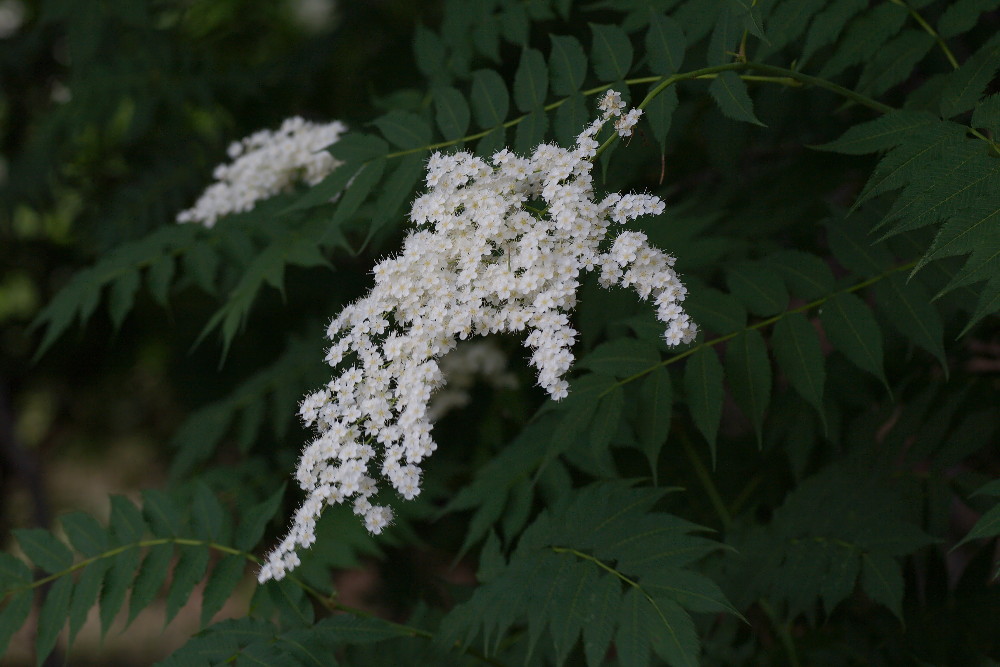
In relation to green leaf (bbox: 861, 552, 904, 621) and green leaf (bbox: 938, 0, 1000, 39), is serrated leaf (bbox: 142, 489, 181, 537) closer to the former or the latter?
green leaf (bbox: 861, 552, 904, 621)

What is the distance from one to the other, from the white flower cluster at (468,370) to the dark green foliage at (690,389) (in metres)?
0.09

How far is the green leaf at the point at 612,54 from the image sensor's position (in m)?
2.08

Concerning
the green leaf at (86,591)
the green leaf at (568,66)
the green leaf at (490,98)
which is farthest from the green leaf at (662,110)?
the green leaf at (86,591)

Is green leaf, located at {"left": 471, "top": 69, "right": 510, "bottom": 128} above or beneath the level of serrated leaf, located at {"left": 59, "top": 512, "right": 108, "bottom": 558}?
above

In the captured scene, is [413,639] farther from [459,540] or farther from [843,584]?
[459,540]

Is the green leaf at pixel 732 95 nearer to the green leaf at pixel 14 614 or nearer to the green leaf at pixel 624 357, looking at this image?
the green leaf at pixel 624 357

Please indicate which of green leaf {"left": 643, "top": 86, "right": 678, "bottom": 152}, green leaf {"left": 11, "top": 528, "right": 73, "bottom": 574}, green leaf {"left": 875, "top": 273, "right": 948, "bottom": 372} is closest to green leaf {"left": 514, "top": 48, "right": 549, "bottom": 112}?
green leaf {"left": 643, "top": 86, "right": 678, "bottom": 152}

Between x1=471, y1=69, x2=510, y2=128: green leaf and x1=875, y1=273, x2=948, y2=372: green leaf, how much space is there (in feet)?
3.67

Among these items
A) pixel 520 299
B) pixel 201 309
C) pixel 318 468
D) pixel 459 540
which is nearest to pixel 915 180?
pixel 520 299

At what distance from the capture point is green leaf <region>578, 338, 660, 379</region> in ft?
6.81

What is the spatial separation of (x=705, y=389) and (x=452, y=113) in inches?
38.7

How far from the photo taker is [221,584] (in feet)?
7.27

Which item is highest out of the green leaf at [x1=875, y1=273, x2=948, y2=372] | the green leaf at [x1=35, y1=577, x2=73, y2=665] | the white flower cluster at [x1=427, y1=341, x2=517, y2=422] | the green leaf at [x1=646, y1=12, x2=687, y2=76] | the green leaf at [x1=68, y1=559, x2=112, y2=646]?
the green leaf at [x1=646, y1=12, x2=687, y2=76]

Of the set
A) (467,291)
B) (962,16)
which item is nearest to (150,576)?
(467,291)
